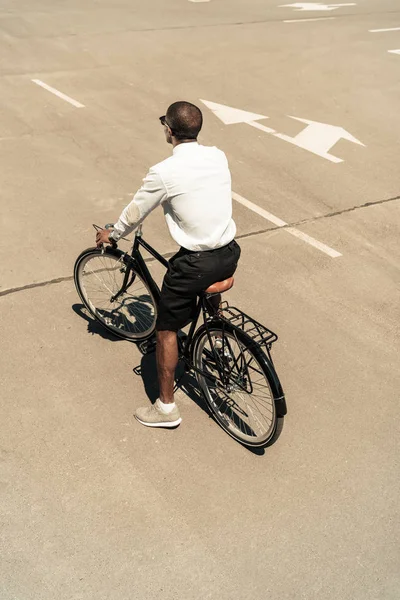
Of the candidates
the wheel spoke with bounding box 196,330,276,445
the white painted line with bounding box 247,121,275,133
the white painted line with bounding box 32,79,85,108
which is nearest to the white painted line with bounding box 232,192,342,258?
the white painted line with bounding box 247,121,275,133

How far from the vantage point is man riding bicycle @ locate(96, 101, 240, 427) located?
3969 millimetres

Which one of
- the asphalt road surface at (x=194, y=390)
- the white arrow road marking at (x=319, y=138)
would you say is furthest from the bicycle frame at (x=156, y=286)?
the white arrow road marking at (x=319, y=138)

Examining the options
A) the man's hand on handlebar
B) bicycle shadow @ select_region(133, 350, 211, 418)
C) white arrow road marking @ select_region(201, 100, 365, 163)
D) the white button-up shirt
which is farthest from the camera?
white arrow road marking @ select_region(201, 100, 365, 163)

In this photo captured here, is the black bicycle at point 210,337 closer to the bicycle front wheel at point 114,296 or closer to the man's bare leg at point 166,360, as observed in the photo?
the bicycle front wheel at point 114,296

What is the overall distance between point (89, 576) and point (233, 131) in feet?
24.6

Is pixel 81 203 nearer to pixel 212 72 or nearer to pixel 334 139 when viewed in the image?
pixel 334 139

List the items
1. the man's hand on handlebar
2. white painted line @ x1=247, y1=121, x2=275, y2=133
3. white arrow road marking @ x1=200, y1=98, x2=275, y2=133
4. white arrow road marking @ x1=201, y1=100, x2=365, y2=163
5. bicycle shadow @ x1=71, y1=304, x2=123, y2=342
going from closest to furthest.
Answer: the man's hand on handlebar, bicycle shadow @ x1=71, y1=304, x2=123, y2=342, white arrow road marking @ x1=201, y1=100, x2=365, y2=163, white painted line @ x1=247, y1=121, x2=275, y2=133, white arrow road marking @ x1=200, y1=98, x2=275, y2=133

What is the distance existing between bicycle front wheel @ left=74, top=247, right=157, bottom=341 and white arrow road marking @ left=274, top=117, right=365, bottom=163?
15.9 feet

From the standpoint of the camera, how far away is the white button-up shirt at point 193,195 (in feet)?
13.0

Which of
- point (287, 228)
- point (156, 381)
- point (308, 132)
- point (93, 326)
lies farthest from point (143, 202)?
point (308, 132)

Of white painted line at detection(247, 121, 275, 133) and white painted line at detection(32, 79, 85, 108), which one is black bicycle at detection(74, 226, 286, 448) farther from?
white painted line at detection(32, 79, 85, 108)

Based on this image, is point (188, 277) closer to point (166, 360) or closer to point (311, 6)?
point (166, 360)

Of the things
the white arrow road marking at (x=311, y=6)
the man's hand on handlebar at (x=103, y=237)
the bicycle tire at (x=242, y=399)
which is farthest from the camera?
the white arrow road marking at (x=311, y=6)

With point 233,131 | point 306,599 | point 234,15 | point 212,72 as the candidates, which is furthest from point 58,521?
point 234,15
